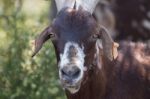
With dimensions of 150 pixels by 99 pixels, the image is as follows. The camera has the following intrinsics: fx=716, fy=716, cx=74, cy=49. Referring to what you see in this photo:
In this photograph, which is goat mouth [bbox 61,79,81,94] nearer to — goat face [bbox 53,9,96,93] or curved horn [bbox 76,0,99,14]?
goat face [bbox 53,9,96,93]

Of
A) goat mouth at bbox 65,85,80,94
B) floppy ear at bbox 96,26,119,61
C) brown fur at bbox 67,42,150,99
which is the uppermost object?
floppy ear at bbox 96,26,119,61

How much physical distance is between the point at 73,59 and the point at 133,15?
7.17 meters

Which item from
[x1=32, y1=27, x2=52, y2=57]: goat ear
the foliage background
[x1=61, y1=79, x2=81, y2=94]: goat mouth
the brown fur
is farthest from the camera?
the foliage background

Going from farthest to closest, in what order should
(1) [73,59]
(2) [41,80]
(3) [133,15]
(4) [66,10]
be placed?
1. (3) [133,15]
2. (2) [41,80]
3. (4) [66,10]
4. (1) [73,59]

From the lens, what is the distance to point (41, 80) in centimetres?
971

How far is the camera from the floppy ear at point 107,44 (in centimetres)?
774

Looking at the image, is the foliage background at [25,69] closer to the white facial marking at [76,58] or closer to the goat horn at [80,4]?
the goat horn at [80,4]

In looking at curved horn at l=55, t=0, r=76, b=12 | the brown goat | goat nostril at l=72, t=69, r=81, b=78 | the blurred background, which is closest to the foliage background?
the blurred background

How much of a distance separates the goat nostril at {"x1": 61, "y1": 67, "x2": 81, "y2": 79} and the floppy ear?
0.65m

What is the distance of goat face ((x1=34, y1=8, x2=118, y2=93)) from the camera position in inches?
286

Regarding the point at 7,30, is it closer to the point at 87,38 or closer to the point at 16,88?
the point at 16,88

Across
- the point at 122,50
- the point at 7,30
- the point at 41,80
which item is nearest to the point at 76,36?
the point at 122,50

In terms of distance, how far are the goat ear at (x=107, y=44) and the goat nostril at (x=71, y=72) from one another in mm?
657

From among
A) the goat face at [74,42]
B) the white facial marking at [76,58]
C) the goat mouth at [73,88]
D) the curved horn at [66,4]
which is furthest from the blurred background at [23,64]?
the white facial marking at [76,58]
